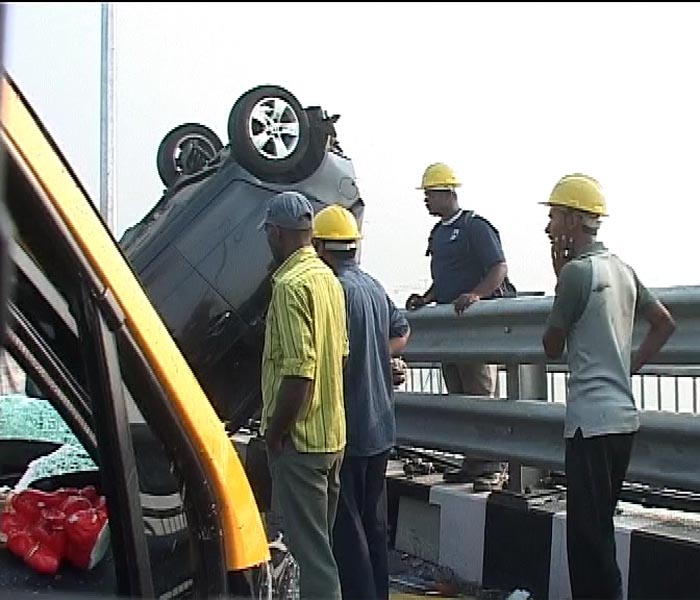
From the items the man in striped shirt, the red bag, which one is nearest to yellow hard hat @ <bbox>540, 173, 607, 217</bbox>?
the man in striped shirt

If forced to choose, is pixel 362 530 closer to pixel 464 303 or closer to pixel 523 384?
pixel 523 384

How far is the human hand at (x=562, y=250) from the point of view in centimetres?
447

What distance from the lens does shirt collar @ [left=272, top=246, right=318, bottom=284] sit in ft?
15.2

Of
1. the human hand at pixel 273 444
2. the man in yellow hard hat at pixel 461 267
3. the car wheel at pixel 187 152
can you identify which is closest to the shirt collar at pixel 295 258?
the human hand at pixel 273 444

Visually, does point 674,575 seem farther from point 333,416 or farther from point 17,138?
point 17,138

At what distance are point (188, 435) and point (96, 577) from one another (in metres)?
0.45

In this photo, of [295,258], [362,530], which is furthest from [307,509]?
[295,258]

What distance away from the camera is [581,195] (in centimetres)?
441

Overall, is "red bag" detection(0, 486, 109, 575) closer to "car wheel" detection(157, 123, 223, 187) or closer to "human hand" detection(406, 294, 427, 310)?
"human hand" detection(406, 294, 427, 310)

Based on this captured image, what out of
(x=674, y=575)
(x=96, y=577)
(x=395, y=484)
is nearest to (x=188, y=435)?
(x=96, y=577)

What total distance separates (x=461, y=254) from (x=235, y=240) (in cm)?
132

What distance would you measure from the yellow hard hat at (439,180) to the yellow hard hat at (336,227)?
1.25 meters

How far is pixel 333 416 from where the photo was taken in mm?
4645

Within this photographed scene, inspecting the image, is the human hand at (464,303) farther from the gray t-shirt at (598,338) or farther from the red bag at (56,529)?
the red bag at (56,529)
